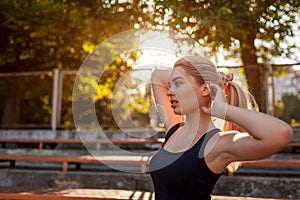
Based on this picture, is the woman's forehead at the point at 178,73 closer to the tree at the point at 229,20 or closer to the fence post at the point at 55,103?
the tree at the point at 229,20

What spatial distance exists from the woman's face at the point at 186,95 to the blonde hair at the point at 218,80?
0.03 metres

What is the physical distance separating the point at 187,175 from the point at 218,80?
0.49 meters

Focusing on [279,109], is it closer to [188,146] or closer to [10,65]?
[188,146]

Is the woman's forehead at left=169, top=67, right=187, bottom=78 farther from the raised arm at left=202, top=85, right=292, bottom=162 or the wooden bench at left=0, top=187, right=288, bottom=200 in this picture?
the wooden bench at left=0, top=187, right=288, bottom=200

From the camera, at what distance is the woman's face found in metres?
2.07

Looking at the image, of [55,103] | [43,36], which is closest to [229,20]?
[55,103]

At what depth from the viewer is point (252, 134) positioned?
168cm

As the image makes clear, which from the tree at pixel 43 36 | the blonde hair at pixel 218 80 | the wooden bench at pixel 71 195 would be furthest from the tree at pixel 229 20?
the blonde hair at pixel 218 80

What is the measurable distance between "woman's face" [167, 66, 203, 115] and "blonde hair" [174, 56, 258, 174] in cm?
3

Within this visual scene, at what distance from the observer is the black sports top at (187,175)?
2010mm

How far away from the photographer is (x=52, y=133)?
8.81 m

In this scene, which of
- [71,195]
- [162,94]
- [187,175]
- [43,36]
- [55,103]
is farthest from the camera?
[43,36]

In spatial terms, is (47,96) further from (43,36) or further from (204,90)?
(204,90)

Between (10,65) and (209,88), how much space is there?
1144 centimetres
